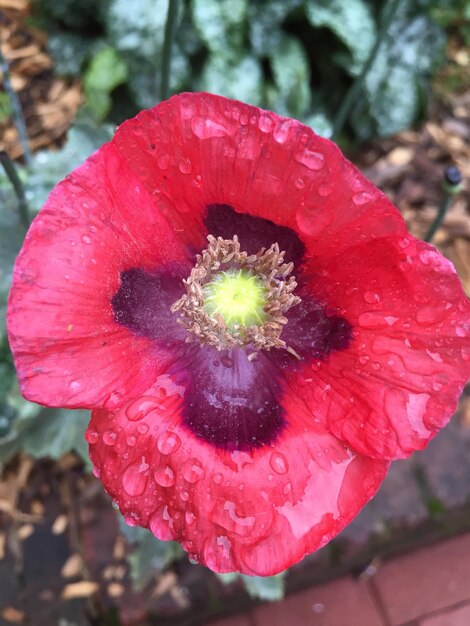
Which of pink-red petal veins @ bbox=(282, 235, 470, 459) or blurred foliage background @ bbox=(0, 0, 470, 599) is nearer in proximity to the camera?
pink-red petal veins @ bbox=(282, 235, 470, 459)

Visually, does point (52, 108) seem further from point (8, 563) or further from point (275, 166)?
point (275, 166)

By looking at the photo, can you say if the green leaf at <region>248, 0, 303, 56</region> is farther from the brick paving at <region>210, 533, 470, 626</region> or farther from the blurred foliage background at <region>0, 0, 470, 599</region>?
the brick paving at <region>210, 533, 470, 626</region>

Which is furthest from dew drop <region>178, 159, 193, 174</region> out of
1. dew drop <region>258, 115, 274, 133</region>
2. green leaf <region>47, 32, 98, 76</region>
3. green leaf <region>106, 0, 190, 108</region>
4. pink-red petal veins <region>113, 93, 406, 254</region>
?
green leaf <region>47, 32, 98, 76</region>

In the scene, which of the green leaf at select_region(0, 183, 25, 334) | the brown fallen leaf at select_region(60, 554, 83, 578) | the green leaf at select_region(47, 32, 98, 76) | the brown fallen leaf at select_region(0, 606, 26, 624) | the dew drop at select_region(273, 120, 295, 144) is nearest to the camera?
the dew drop at select_region(273, 120, 295, 144)

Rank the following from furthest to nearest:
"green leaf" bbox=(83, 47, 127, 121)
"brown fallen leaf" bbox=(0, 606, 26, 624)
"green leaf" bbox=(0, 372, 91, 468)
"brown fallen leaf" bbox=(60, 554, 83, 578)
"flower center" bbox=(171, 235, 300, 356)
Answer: "green leaf" bbox=(83, 47, 127, 121), "brown fallen leaf" bbox=(60, 554, 83, 578), "brown fallen leaf" bbox=(0, 606, 26, 624), "green leaf" bbox=(0, 372, 91, 468), "flower center" bbox=(171, 235, 300, 356)

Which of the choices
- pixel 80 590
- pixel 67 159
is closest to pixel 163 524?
pixel 67 159

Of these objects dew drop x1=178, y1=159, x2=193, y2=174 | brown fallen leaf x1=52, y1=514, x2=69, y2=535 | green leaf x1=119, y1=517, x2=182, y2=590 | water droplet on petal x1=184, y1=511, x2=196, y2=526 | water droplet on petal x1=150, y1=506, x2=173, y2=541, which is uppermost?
dew drop x1=178, y1=159, x2=193, y2=174

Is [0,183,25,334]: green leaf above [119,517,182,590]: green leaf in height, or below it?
above

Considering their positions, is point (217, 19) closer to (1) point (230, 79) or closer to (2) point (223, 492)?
(1) point (230, 79)

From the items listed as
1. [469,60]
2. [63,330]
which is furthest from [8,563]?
[469,60]
